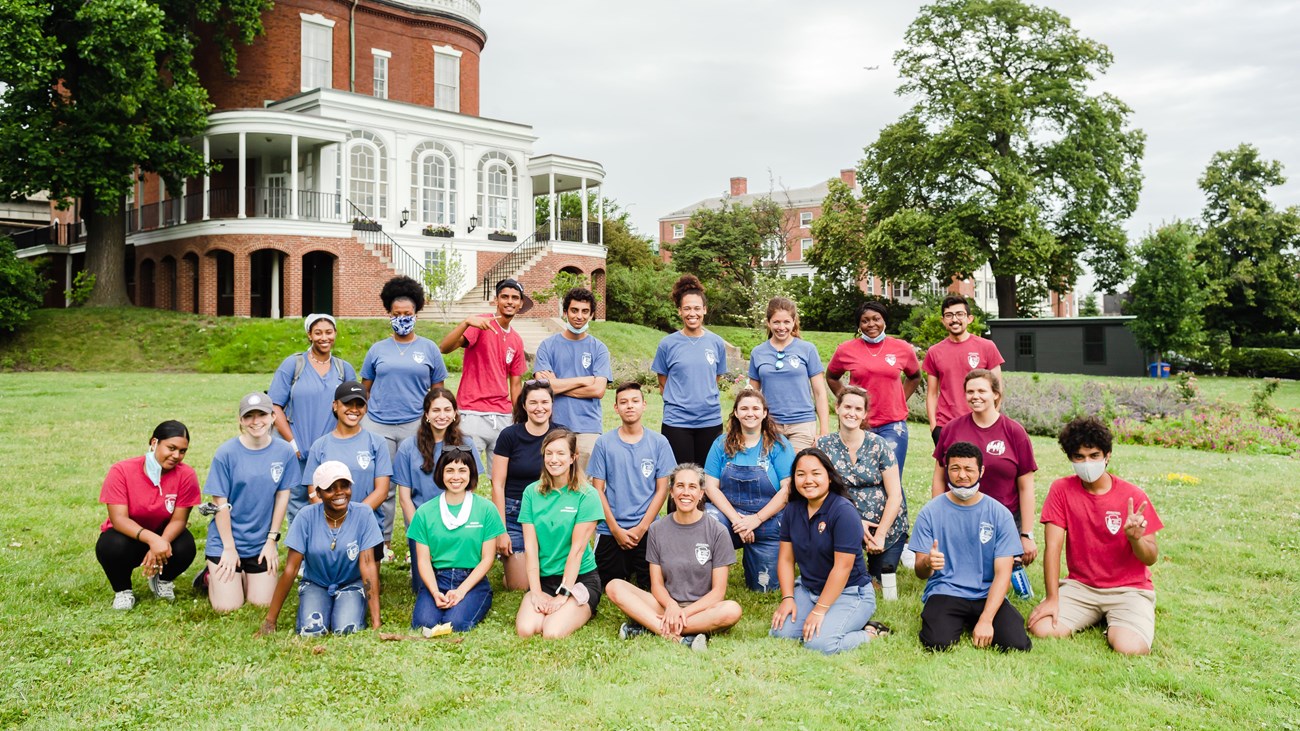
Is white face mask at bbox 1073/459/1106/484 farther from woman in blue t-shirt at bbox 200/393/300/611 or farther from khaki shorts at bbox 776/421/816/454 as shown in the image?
woman in blue t-shirt at bbox 200/393/300/611

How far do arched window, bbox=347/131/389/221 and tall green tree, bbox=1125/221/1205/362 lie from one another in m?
25.2

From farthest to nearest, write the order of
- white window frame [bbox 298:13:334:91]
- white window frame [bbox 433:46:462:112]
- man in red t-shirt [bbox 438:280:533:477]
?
white window frame [bbox 433:46:462:112]
white window frame [bbox 298:13:334:91]
man in red t-shirt [bbox 438:280:533:477]

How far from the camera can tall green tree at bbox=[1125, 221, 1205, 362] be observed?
29.6 m

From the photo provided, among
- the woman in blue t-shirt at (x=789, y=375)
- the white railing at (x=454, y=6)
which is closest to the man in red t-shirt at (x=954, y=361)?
the woman in blue t-shirt at (x=789, y=375)

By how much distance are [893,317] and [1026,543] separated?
123ft

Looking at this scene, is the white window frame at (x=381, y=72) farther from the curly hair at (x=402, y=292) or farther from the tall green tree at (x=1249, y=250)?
the tall green tree at (x=1249, y=250)

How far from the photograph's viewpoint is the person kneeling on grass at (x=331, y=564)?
5.50 m

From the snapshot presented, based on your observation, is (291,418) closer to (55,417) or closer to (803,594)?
(803,594)

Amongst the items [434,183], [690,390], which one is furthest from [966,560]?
[434,183]

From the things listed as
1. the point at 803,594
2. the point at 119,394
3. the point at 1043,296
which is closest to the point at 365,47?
the point at 119,394

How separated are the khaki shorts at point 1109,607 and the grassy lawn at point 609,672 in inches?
5.0

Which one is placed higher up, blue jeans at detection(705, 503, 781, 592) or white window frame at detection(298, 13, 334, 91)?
white window frame at detection(298, 13, 334, 91)

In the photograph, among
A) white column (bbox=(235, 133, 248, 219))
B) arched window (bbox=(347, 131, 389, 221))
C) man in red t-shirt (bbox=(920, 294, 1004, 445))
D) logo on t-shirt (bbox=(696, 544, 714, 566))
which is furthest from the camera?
arched window (bbox=(347, 131, 389, 221))

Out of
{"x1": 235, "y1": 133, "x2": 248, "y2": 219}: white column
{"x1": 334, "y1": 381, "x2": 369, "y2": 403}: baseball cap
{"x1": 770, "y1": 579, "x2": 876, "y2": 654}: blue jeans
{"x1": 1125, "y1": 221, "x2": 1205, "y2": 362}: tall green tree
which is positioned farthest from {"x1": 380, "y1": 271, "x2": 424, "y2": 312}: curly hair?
{"x1": 1125, "y1": 221, "x2": 1205, "y2": 362}: tall green tree
